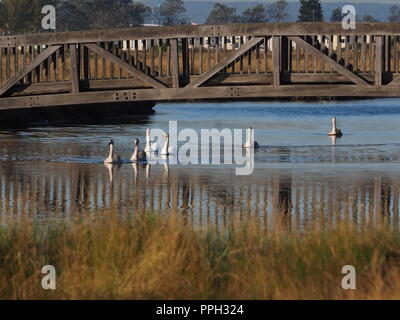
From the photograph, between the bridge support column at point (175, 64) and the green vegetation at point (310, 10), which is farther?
the green vegetation at point (310, 10)

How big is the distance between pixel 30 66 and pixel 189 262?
17.9 m

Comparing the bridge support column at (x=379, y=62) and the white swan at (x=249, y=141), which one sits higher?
the bridge support column at (x=379, y=62)

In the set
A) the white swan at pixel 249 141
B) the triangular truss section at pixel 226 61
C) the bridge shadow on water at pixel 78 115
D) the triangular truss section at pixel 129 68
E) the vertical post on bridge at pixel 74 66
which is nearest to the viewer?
the triangular truss section at pixel 226 61

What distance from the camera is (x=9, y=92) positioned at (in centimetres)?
3256

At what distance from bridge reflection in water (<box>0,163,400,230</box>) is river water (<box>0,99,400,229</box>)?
27 mm

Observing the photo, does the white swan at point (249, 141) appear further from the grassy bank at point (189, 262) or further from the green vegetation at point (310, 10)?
the green vegetation at point (310, 10)

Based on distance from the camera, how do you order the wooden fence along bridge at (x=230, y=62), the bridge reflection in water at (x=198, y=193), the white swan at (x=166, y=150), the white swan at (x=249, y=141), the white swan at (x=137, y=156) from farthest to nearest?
the white swan at (x=249, y=141)
the white swan at (x=166, y=150)
the white swan at (x=137, y=156)
the wooden fence along bridge at (x=230, y=62)
the bridge reflection in water at (x=198, y=193)

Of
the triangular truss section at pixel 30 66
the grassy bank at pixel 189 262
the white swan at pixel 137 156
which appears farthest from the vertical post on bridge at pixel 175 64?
the grassy bank at pixel 189 262

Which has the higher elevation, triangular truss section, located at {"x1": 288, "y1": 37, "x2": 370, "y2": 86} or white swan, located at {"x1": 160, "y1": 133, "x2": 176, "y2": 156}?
triangular truss section, located at {"x1": 288, "y1": 37, "x2": 370, "y2": 86}

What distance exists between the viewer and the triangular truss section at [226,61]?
1152 inches

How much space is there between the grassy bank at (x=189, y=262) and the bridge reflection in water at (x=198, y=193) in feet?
16.0

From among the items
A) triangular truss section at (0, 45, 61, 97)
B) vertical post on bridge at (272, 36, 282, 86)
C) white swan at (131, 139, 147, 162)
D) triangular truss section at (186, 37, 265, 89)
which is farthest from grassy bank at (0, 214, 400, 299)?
white swan at (131, 139, 147, 162)

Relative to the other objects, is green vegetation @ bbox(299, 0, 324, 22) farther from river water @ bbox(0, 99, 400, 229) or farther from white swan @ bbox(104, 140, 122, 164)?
white swan @ bbox(104, 140, 122, 164)

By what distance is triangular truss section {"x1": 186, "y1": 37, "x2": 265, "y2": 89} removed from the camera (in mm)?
29266
